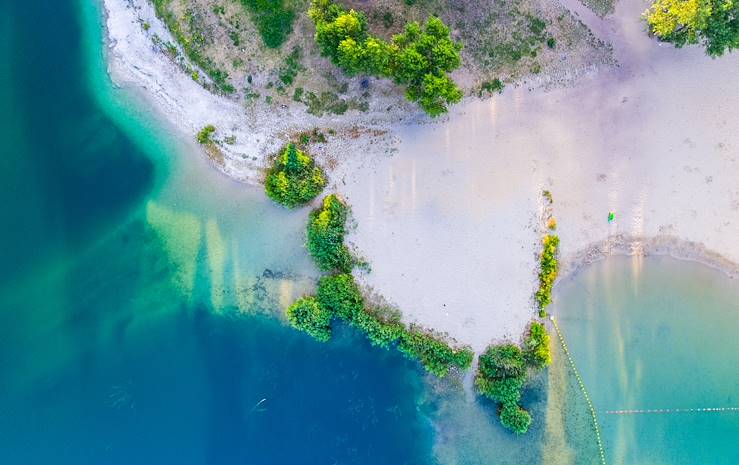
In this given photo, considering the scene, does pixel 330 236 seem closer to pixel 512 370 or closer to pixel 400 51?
pixel 400 51

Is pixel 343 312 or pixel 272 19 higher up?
pixel 272 19

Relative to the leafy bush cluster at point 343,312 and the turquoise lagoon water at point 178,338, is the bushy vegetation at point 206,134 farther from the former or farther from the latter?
the leafy bush cluster at point 343,312

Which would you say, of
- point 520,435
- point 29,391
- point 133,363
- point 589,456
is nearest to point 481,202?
A: point 520,435

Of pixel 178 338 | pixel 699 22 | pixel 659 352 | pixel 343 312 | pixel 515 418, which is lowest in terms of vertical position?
pixel 515 418

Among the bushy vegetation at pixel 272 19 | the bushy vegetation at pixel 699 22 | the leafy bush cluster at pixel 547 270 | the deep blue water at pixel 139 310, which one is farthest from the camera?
the deep blue water at pixel 139 310

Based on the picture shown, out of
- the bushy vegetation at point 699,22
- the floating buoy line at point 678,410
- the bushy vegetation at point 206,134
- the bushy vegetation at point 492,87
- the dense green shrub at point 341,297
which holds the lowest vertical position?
the floating buoy line at point 678,410

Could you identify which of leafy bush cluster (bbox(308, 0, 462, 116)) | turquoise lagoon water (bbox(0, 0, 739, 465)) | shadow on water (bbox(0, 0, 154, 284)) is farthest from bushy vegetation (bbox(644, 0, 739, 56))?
shadow on water (bbox(0, 0, 154, 284))

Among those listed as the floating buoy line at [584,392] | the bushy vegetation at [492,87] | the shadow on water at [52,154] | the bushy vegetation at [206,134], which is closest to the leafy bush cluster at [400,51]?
the bushy vegetation at [492,87]

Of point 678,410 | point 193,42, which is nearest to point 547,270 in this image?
point 678,410

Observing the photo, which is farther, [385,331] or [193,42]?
[193,42]
